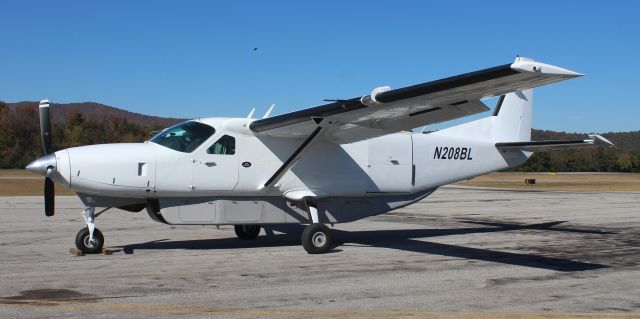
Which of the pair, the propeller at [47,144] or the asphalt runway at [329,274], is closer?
the asphalt runway at [329,274]

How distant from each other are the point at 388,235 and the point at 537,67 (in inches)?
343

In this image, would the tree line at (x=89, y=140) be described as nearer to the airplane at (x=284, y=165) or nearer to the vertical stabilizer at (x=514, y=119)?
the vertical stabilizer at (x=514, y=119)

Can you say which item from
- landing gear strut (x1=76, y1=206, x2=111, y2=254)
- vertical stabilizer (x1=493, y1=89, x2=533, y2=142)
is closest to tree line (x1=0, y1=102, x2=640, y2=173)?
vertical stabilizer (x1=493, y1=89, x2=533, y2=142)

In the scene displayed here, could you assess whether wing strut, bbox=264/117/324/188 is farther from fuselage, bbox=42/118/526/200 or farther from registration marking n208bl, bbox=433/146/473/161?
registration marking n208bl, bbox=433/146/473/161

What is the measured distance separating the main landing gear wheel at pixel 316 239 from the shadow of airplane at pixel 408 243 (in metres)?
1.43

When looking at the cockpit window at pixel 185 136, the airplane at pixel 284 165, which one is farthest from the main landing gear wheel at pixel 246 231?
the cockpit window at pixel 185 136

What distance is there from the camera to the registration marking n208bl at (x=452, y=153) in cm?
1471

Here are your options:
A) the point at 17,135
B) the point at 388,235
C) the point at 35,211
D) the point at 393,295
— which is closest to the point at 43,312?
the point at 393,295

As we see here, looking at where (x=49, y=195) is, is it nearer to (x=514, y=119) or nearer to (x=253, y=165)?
(x=253, y=165)

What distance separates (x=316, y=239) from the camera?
481 inches

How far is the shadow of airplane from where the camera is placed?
11.2 metres

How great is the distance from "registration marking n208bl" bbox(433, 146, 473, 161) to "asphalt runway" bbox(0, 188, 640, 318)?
1924 millimetres

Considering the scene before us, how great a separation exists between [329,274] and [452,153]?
6.22m

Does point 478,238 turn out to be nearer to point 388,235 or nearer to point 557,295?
point 388,235
